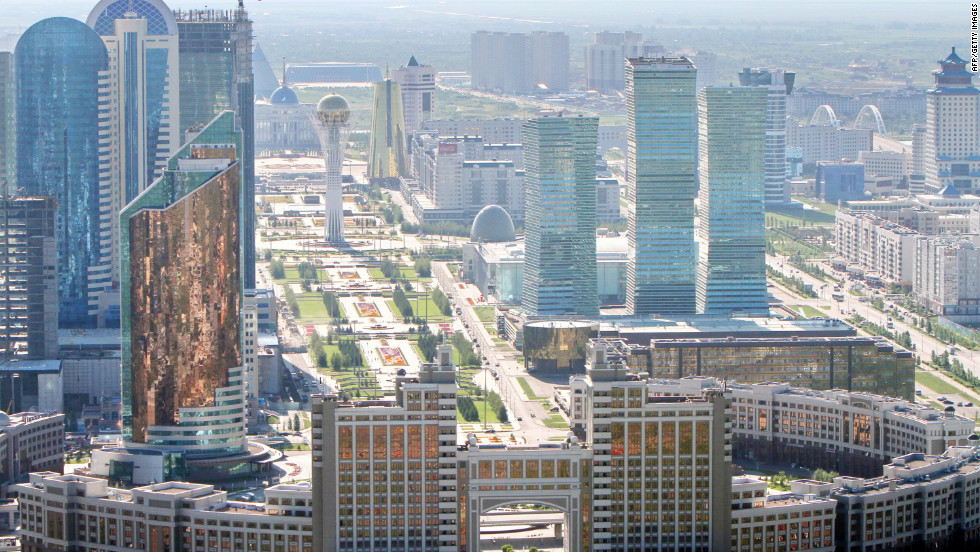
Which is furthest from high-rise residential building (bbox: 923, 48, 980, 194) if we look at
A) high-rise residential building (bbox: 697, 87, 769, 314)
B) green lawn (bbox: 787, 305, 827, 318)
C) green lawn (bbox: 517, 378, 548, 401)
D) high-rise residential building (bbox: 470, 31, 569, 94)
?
high-rise residential building (bbox: 470, 31, 569, 94)

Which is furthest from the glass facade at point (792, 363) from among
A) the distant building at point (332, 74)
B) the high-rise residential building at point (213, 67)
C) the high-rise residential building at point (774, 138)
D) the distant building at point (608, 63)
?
the distant building at point (332, 74)

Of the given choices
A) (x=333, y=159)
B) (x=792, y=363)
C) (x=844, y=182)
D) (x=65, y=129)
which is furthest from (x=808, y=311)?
(x=844, y=182)

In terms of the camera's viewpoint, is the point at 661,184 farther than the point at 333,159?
No

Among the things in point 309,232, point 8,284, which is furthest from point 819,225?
point 8,284

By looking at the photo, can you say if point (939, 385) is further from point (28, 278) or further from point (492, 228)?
point (492, 228)

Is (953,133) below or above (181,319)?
above

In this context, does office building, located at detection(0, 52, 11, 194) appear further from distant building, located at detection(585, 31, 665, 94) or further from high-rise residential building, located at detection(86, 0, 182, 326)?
distant building, located at detection(585, 31, 665, 94)

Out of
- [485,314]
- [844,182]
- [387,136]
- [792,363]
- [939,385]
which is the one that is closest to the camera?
[792,363]
